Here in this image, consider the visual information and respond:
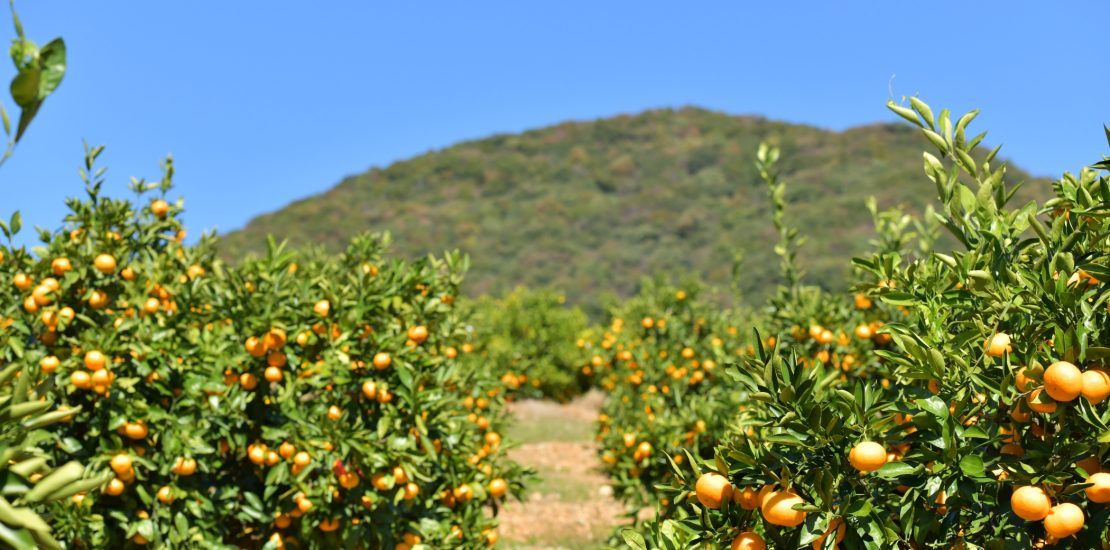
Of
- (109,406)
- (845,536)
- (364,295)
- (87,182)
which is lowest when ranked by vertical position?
(845,536)

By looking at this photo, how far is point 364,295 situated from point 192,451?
0.91 metres

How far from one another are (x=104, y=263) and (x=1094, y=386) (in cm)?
350

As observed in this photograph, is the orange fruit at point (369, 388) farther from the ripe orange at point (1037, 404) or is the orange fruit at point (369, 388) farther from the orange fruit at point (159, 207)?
the ripe orange at point (1037, 404)

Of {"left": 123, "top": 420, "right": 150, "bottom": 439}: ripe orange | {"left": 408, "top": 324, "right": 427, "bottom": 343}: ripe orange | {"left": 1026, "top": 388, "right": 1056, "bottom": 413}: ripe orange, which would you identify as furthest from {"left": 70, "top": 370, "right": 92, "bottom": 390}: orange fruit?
{"left": 1026, "top": 388, "right": 1056, "bottom": 413}: ripe orange

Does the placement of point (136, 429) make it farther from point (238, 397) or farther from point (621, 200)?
point (621, 200)

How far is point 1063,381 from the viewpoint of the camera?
1.49 m

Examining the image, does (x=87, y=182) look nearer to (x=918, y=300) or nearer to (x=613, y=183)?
(x=918, y=300)

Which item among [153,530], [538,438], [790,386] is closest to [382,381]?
[153,530]

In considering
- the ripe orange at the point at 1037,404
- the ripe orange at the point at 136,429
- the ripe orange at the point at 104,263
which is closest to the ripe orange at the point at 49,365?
the ripe orange at the point at 136,429

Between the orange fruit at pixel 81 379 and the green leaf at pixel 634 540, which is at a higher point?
the orange fruit at pixel 81 379

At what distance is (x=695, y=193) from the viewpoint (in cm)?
4112

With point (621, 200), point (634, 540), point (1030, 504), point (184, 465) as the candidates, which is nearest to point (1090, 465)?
point (1030, 504)

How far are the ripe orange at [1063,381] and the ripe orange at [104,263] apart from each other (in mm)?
3420

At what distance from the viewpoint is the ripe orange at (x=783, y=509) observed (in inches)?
61.7
